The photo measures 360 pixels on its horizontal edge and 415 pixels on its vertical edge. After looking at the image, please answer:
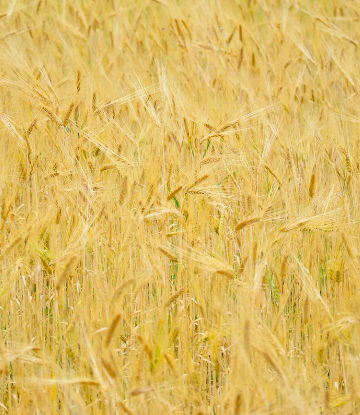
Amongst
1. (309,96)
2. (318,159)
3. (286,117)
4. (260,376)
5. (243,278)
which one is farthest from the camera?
(309,96)

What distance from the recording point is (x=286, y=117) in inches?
99.6

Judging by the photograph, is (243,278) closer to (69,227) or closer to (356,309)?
(356,309)

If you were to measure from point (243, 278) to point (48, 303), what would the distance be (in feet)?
1.97

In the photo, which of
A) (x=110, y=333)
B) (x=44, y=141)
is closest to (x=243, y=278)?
(x=110, y=333)

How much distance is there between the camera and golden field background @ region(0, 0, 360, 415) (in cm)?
118

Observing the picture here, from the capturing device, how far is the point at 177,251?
152 cm

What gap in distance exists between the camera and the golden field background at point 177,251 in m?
1.18

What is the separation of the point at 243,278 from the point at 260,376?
0.26 meters

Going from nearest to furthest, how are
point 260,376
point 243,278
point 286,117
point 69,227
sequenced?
point 260,376, point 243,278, point 69,227, point 286,117

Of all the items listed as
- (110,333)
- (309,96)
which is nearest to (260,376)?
Answer: (110,333)

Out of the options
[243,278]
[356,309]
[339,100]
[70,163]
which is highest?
[70,163]

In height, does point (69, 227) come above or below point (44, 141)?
below

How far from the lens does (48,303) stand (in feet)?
5.42

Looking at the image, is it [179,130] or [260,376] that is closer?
[260,376]
